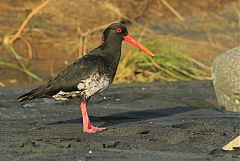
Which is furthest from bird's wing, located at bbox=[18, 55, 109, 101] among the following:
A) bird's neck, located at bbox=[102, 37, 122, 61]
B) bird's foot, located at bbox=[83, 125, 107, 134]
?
bird's foot, located at bbox=[83, 125, 107, 134]

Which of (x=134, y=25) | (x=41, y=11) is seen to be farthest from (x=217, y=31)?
(x=41, y=11)

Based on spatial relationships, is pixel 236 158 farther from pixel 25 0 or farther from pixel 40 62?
pixel 25 0

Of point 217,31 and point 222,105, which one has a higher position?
point 217,31

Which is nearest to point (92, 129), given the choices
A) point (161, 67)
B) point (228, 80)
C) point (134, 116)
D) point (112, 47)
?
point (112, 47)

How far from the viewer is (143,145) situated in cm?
671

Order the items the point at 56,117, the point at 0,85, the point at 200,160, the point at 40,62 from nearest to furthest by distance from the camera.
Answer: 1. the point at 200,160
2. the point at 56,117
3. the point at 0,85
4. the point at 40,62

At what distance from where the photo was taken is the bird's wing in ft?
25.3

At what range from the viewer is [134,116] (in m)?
8.69

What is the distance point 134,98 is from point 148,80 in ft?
6.97

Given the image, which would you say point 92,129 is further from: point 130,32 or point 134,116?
point 130,32

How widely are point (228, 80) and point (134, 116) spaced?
1467 millimetres

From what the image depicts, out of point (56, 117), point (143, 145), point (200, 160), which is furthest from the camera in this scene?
point (56, 117)

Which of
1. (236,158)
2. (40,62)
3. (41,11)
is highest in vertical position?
(41,11)

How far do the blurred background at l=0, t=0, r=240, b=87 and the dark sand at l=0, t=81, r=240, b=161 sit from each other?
159 cm
